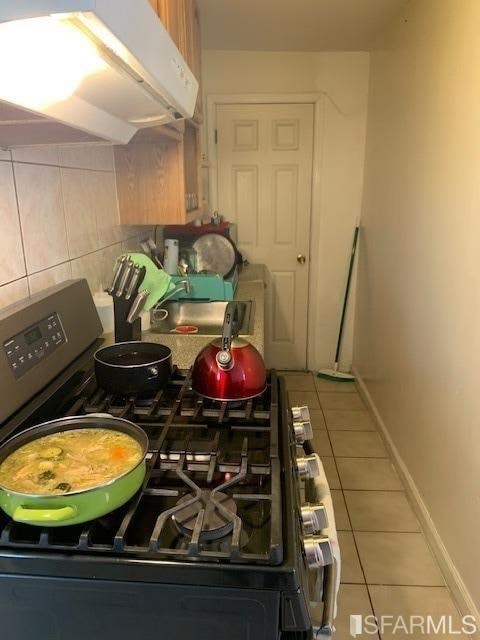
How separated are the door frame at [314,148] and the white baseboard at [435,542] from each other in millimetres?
1297

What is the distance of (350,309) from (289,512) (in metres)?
2.95

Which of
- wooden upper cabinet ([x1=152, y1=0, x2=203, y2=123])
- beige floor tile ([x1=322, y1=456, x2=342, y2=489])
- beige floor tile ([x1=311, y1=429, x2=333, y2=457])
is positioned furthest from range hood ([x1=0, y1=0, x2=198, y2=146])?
beige floor tile ([x1=311, y1=429, x2=333, y2=457])

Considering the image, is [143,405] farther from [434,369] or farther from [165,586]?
[434,369]

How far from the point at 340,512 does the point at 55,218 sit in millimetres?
1688

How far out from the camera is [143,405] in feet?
3.47

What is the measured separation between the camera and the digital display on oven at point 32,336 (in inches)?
39.5

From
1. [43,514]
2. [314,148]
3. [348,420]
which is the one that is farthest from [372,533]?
[314,148]

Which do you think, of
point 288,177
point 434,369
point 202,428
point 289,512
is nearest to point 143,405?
point 202,428

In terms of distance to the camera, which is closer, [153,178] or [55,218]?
[55,218]

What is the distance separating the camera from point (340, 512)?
207 centimetres

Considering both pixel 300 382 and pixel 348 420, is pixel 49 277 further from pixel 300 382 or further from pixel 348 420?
pixel 300 382

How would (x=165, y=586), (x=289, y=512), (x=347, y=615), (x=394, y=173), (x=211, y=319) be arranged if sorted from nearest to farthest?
(x=165, y=586)
(x=289, y=512)
(x=347, y=615)
(x=211, y=319)
(x=394, y=173)

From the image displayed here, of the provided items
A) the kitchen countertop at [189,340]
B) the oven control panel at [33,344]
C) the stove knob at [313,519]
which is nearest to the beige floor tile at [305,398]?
the kitchen countertop at [189,340]

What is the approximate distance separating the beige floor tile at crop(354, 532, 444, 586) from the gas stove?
107 cm
